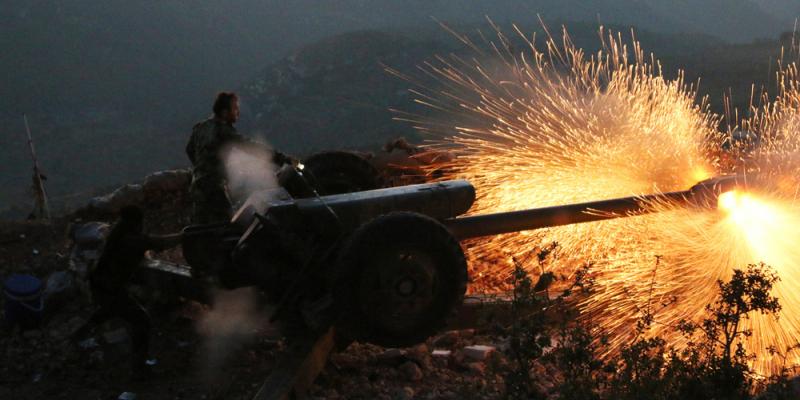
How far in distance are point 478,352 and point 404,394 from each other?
76 centimetres

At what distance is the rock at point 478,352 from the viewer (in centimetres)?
498

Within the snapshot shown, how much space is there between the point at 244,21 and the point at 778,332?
87.8m

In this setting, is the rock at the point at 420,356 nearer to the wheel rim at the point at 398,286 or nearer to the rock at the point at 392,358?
the rock at the point at 392,358

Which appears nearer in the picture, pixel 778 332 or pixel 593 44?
pixel 778 332

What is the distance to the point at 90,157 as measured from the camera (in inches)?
1740

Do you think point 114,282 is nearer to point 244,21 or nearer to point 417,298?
point 417,298

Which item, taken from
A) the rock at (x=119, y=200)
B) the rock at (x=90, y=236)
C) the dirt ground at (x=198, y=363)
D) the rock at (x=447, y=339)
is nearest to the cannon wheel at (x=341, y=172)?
the dirt ground at (x=198, y=363)

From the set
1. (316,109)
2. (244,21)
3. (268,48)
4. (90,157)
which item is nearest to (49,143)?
(90,157)

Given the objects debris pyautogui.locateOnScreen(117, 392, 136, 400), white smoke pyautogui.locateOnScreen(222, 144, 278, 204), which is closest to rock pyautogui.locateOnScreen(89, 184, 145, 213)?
white smoke pyautogui.locateOnScreen(222, 144, 278, 204)

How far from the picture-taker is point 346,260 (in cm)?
430

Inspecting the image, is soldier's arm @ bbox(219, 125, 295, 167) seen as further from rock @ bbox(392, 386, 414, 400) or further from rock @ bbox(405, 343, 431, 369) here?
rock @ bbox(392, 386, 414, 400)

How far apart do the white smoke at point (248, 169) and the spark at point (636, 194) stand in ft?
6.19

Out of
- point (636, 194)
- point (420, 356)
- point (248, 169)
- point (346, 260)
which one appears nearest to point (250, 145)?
point (248, 169)

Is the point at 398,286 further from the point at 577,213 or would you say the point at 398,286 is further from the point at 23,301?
the point at 23,301
